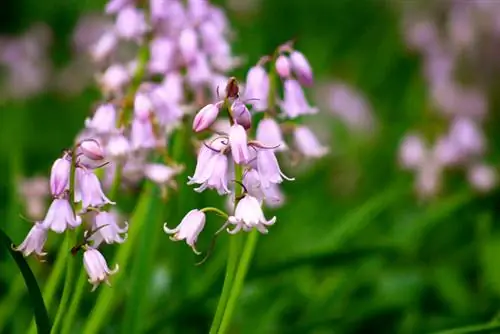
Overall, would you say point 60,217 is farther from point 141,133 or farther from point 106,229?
point 141,133

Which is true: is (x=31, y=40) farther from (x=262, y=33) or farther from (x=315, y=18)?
(x=315, y=18)

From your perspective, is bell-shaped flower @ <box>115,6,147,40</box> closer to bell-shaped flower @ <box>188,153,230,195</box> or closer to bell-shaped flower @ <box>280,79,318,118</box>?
bell-shaped flower @ <box>280,79,318,118</box>

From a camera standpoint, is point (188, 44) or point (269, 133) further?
point (188, 44)

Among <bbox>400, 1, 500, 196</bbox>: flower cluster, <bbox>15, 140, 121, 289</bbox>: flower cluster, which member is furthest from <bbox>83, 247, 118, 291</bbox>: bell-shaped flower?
<bbox>400, 1, 500, 196</bbox>: flower cluster

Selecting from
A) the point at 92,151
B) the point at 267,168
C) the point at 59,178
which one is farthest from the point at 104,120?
the point at 267,168

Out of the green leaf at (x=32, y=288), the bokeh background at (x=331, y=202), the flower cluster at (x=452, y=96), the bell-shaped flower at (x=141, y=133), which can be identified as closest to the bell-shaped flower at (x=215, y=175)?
the green leaf at (x=32, y=288)

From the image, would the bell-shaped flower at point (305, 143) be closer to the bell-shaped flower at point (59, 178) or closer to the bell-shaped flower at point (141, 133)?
the bell-shaped flower at point (141, 133)
